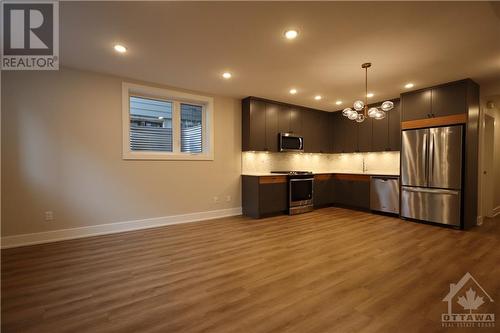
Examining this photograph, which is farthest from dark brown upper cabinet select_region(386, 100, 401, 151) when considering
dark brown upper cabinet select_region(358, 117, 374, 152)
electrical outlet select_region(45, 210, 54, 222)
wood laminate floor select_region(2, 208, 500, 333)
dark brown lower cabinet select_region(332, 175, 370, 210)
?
electrical outlet select_region(45, 210, 54, 222)

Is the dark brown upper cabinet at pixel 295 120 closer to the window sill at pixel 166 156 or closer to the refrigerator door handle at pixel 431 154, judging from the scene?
the window sill at pixel 166 156

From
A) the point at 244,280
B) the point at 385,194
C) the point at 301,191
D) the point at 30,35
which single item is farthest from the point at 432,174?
the point at 30,35

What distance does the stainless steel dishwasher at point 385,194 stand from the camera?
501 centimetres

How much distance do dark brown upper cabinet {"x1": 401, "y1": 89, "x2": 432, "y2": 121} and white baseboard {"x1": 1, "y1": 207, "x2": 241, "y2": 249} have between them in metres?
4.30

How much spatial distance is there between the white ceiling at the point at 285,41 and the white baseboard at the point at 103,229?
100 inches

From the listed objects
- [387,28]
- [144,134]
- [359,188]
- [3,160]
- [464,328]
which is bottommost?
[464,328]

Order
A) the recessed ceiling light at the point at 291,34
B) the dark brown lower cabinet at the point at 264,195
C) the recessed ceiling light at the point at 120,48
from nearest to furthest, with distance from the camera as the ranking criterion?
the recessed ceiling light at the point at 291,34 → the recessed ceiling light at the point at 120,48 → the dark brown lower cabinet at the point at 264,195

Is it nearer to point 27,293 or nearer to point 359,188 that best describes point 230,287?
point 27,293

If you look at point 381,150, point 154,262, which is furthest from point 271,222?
point 381,150

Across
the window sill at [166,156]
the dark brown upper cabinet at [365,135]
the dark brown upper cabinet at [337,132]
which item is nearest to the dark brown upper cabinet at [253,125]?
the window sill at [166,156]

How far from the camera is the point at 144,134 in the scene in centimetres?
443

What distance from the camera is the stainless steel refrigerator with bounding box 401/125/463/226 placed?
163 inches

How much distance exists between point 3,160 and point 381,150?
23.0 feet

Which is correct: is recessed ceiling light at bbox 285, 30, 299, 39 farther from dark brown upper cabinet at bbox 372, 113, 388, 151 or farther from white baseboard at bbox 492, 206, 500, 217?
white baseboard at bbox 492, 206, 500, 217
